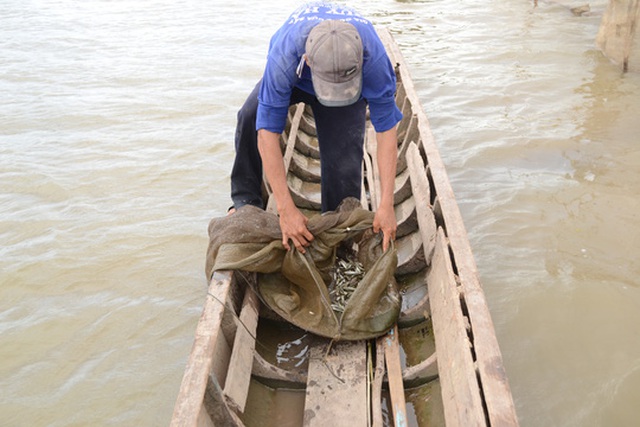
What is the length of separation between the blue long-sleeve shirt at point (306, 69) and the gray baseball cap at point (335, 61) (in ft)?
0.52

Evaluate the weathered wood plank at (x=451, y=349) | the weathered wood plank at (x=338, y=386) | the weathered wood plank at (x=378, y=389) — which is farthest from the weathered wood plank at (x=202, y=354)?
the weathered wood plank at (x=451, y=349)

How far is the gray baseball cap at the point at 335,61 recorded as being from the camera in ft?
6.93

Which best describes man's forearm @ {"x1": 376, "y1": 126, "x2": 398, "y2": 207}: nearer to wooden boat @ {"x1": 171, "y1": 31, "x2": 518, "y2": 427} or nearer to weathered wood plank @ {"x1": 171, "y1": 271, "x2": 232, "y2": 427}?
wooden boat @ {"x1": 171, "y1": 31, "x2": 518, "y2": 427}

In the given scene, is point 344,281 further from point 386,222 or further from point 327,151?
point 327,151

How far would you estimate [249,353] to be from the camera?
2.64 metres

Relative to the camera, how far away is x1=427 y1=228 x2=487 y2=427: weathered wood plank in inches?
80.7

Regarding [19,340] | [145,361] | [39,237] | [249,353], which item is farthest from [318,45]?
[39,237]

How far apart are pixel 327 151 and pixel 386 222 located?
0.64 meters

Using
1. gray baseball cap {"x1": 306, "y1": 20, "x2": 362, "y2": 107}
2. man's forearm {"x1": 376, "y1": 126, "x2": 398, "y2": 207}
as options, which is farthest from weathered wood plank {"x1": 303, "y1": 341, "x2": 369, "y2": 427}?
gray baseball cap {"x1": 306, "y1": 20, "x2": 362, "y2": 107}

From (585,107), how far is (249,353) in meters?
5.77

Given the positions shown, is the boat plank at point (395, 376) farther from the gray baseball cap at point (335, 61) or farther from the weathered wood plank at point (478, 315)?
the gray baseball cap at point (335, 61)

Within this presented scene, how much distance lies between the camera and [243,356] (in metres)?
2.57

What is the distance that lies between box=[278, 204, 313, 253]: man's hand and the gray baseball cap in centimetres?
73

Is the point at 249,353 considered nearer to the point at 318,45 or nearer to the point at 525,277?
the point at 318,45
